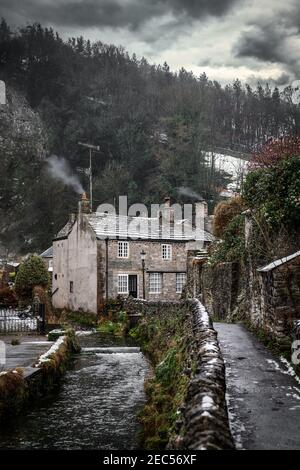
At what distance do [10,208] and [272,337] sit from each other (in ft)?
195

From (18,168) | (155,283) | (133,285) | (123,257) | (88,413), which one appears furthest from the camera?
(18,168)

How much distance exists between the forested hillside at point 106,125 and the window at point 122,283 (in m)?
21.8

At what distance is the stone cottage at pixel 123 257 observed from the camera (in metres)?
34.8

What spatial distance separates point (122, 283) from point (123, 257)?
1990mm

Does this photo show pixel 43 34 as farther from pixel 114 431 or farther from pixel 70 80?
pixel 114 431

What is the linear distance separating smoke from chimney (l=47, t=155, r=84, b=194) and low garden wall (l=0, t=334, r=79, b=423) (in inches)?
1957

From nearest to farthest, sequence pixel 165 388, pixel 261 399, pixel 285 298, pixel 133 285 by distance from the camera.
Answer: pixel 261 399, pixel 285 298, pixel 165 388, pixel 133 285

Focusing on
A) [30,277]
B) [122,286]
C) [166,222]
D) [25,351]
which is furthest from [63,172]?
[25,351]

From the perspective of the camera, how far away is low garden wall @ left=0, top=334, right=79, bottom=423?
37.9ft

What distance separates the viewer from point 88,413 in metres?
12.3

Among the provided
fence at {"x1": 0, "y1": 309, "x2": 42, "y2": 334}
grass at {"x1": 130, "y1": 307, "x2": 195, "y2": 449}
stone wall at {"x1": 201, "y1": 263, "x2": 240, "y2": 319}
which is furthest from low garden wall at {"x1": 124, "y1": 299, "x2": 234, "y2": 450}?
fence at {"x1": 0, "y1": 309, "x2": 42, "y2": 334}

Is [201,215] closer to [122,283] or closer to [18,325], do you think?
[122,283]

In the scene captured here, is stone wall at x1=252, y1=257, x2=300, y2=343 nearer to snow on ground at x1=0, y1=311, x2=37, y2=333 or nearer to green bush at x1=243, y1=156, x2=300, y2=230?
green bush at x1=243, y1=156, x2=300, y2=230
